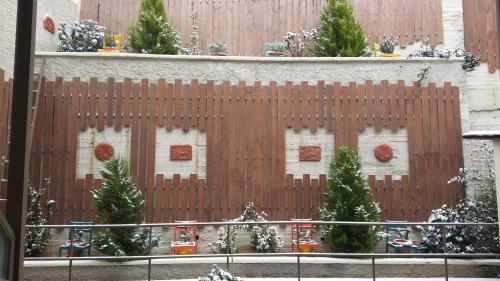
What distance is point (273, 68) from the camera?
11375 millimetres

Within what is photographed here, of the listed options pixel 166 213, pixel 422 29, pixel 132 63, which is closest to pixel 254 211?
pixel 166 213

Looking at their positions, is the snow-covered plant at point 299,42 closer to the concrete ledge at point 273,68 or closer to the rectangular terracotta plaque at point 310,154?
the concrete ledge at point 273,68

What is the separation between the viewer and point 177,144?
35.6ft

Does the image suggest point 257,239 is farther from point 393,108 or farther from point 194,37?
point 194,37

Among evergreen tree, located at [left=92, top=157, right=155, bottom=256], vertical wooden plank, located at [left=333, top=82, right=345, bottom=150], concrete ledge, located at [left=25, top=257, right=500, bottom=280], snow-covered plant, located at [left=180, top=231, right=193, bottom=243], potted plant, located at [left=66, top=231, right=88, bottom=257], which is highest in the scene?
vertical wooden plank, located at [left=333, top=82, right=345, bottom=150]

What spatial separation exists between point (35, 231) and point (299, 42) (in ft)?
27.2

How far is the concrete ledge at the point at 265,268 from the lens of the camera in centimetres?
855

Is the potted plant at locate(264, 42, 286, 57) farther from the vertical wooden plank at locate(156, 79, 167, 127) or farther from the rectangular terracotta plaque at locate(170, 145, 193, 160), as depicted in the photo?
the rectangular terracotta plaque at locate(170, 145, 193, 160)

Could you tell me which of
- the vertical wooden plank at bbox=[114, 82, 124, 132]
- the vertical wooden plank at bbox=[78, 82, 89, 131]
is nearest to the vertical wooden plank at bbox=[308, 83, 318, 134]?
the vertical wooden plank at bbox=[114, 82, 124, 132]

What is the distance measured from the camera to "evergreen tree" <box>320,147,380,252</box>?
366 inches

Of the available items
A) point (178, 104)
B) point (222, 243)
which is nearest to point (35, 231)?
point (222, 243)

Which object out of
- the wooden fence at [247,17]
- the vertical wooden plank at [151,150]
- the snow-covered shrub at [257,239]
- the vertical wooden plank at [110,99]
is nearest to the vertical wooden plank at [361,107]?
the snow-covered shrub at [257,239]

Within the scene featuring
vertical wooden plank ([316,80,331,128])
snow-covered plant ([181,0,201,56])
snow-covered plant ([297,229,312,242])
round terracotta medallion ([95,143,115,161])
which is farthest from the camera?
snow-covered plant ([181,0,201,56])

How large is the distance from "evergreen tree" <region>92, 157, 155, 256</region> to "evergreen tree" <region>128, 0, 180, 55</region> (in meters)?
3.57
